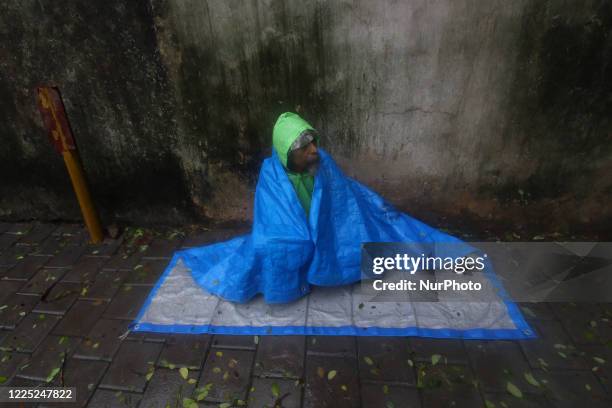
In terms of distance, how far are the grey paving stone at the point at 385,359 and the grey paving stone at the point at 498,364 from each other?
45 centimetres

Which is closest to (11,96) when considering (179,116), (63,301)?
(179,116)

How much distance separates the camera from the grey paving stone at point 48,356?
2.58 meters

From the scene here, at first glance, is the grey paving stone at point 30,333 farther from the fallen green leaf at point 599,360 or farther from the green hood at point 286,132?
the fallen green leaf at point 599,360

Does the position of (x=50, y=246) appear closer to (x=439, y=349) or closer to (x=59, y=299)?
(x=59, y=299)

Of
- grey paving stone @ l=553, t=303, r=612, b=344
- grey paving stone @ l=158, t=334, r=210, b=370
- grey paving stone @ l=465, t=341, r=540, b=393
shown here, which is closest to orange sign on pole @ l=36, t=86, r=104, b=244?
grey paving stone @ l=158, t=334, r=210, b=370

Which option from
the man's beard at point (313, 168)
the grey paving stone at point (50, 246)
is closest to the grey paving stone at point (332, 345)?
the man's beard at point (313, 168)

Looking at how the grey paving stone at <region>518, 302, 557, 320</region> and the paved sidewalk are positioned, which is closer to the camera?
the paved sidewalk

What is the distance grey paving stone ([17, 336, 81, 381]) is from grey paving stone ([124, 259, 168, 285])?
0.68 metres

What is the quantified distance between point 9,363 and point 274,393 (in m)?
2.02

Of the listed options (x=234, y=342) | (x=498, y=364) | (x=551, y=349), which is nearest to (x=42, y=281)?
(x=234, y=342)

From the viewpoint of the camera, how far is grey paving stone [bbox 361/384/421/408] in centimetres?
226

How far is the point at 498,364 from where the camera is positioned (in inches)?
96.5

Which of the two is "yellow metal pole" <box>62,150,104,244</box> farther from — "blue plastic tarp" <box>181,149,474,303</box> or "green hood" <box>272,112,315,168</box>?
"green hood" <box>272,112,315,168</box>

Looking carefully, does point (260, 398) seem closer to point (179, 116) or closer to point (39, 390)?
point (39, 390)
